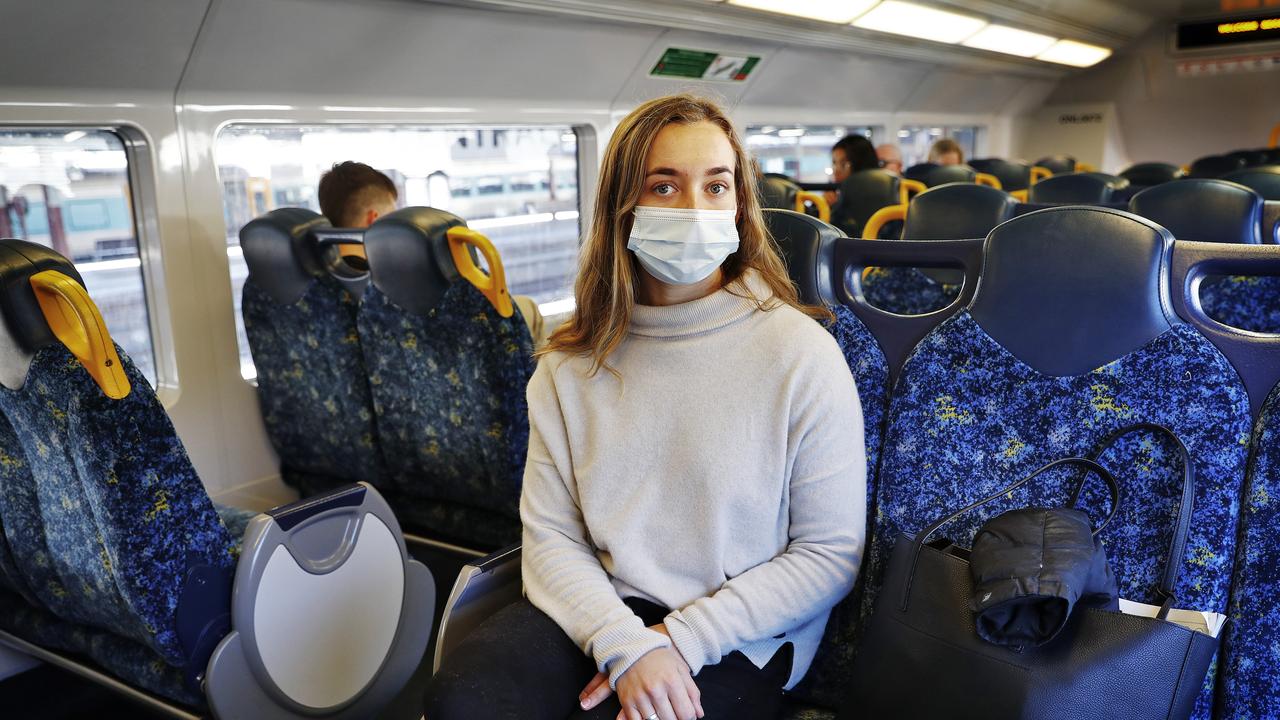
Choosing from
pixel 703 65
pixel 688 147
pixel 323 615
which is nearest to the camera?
pixel 688 147

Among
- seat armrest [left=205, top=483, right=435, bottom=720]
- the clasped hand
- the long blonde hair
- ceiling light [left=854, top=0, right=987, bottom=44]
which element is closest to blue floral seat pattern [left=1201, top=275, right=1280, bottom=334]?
the long blonde hair

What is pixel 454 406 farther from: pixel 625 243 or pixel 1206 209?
pixel 1206 209

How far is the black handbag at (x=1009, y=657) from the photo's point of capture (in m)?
1.21

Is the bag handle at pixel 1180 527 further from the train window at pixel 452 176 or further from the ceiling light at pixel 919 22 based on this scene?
the ceiling light at pixel 919 22

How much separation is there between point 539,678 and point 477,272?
158 cm

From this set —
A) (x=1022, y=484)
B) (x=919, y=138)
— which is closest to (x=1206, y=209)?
(x=1022, y=484)

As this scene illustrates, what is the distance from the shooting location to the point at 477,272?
289 centimetres

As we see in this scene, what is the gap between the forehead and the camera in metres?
1.64

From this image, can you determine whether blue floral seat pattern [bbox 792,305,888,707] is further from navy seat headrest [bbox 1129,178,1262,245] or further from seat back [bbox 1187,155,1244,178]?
seat back [bbox 1187,155,1244,178]

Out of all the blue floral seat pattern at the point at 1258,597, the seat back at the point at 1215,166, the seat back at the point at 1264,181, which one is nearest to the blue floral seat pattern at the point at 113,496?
the blue floral seat pattern at the point at 1258,597

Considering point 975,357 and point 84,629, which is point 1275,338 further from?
point 84,629

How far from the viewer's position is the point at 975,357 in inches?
65.7

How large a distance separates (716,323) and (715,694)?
1.97ft

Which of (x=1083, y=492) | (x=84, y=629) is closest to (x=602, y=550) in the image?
(x=1083, y=492)
